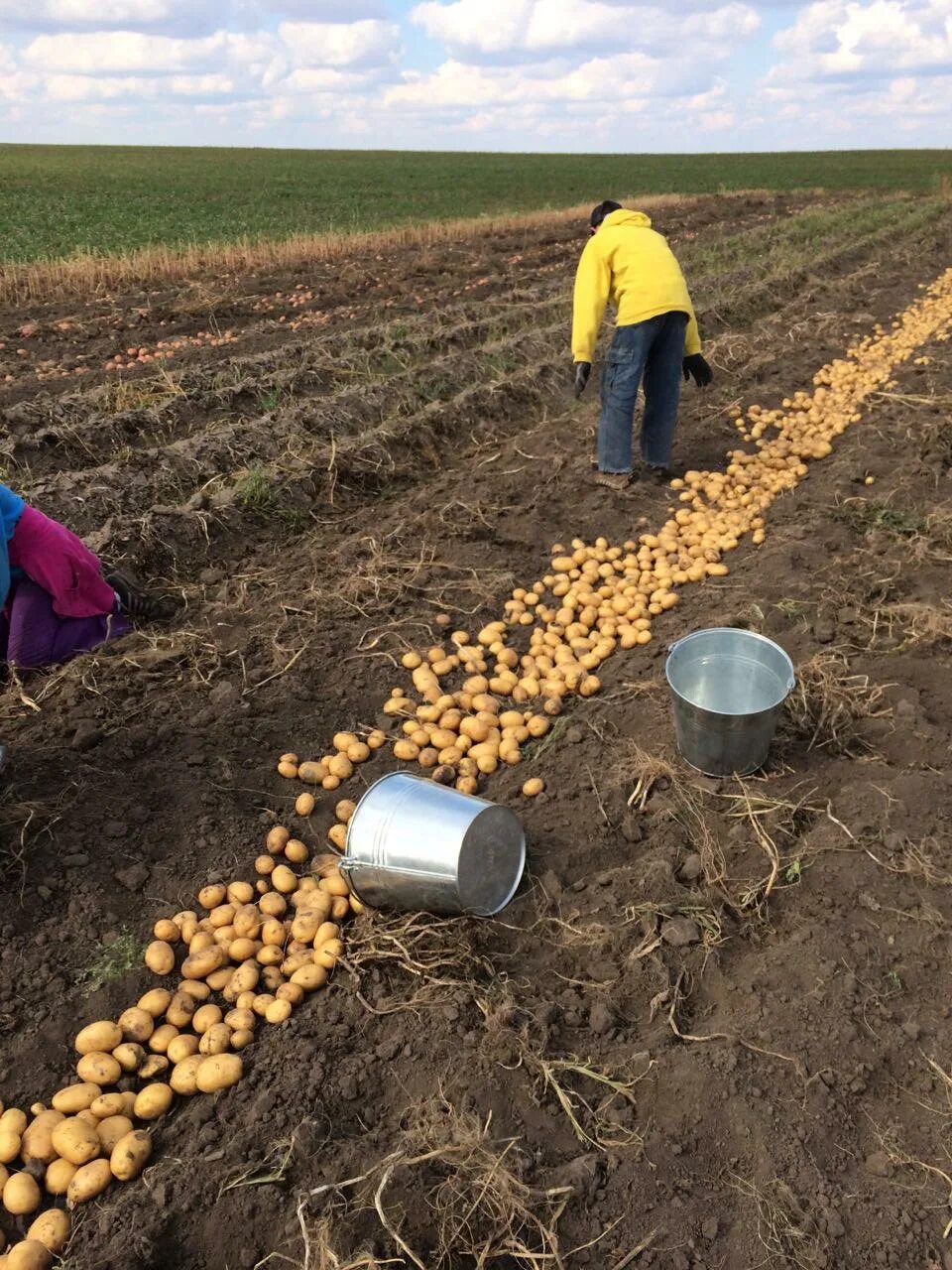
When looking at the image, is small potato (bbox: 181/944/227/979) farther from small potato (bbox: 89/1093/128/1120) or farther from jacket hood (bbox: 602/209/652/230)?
jacket hood (bbox: 602/209/652/230)

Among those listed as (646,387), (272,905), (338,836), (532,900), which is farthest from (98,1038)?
(646,387)

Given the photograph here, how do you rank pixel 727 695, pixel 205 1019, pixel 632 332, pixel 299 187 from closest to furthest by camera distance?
pixel 205 1019 → pixel 727 695 → pixel 632 332 → pixel 299 187

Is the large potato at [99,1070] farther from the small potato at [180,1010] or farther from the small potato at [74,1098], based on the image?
the small potato at [180,1010]

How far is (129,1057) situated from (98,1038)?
112 millimetres

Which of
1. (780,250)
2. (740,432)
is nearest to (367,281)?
(780,250)

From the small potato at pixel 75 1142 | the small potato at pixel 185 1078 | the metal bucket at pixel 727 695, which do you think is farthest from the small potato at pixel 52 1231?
the metal bucket at pixel 727 695

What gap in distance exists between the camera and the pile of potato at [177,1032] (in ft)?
7.35

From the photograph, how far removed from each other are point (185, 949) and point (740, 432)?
6.05 meters

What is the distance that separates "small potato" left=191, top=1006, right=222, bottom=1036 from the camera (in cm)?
263

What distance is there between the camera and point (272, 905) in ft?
9.91

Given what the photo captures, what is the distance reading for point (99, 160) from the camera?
186 feet

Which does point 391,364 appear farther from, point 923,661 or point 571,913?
point 571,913

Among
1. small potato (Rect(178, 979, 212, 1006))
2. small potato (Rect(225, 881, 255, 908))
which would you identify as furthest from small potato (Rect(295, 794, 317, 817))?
small potato (Rect(178, 979, 212, 1006))

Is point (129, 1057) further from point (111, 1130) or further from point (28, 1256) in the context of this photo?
point (28, 1256)
